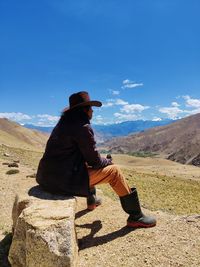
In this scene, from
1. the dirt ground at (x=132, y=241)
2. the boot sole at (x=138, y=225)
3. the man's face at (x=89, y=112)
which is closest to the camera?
the dirt ground at (x=132, y=241)

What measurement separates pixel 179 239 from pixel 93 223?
2.58 metres

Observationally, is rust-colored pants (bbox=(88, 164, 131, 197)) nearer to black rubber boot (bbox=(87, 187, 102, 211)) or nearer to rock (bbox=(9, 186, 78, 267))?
rock (bbox=(9, 186, 78, 267))

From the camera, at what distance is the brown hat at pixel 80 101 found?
31.6ft

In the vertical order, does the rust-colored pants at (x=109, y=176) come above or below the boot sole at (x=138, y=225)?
above

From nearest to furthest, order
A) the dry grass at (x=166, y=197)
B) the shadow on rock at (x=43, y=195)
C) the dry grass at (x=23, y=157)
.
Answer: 1. the shadow on rock at (x=43, y=195)
2. the dry grass at (x=166, y=197)
3. the dry grass at (x=23, y=157)

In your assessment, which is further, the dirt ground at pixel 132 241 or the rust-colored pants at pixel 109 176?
the rust-colored pants at pixel 109 176

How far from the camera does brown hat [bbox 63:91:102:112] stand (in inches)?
379

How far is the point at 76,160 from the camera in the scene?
9.50 m

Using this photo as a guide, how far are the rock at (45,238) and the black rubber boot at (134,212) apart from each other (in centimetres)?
182

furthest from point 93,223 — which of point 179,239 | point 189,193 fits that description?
point 189,193

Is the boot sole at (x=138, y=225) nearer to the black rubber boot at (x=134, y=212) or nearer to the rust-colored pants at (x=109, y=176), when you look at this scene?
the black rubber boot at (x=134, y=212)

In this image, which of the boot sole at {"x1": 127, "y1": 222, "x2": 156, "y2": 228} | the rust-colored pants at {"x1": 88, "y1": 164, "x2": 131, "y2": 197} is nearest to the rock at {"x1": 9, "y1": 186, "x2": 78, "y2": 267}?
the rust-colored pants at {"x1": 88, "y1": 164, "x2": 131, "y2": 197}

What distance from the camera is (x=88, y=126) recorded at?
369 inches

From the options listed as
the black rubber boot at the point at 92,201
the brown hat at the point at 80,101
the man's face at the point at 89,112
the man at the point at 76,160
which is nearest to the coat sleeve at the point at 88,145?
the man at the point at 76,160
